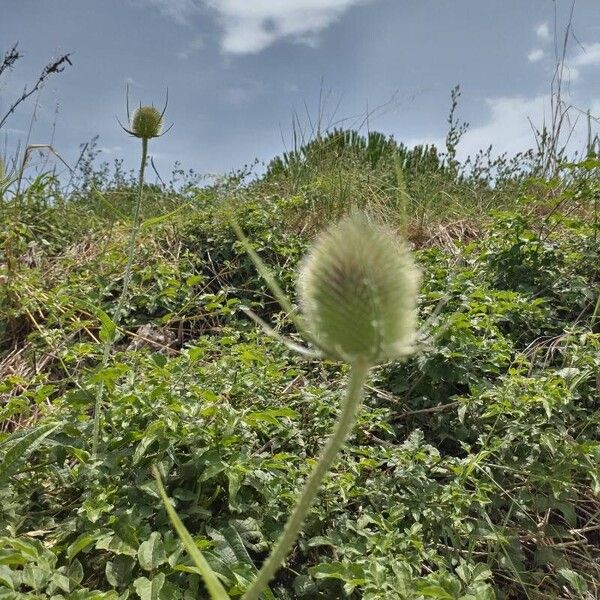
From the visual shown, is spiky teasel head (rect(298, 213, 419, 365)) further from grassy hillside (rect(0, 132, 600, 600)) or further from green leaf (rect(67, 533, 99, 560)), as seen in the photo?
green leaf (rect(67, 533, 99, 560))

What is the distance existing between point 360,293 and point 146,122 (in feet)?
4.09

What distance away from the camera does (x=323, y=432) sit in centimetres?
190

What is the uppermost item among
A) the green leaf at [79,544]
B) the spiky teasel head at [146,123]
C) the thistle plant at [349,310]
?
the spiky teasel head at [146,123]

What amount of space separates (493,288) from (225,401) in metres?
1.59

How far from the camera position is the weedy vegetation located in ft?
2.65

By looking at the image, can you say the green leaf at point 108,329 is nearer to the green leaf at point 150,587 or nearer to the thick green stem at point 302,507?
the green leaf at point 150,587

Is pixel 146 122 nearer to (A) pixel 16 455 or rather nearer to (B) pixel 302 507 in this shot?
(A) pixel 16 455

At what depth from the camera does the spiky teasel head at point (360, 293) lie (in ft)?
2.20

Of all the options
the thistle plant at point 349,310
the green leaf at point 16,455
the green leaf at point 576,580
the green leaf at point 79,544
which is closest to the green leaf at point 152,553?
the green leaf at point 79,544

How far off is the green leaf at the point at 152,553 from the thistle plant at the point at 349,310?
0.69 metres

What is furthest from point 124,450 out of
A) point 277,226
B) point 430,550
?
point 277,226

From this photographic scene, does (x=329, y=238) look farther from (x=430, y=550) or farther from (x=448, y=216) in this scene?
(x=448, y=216)

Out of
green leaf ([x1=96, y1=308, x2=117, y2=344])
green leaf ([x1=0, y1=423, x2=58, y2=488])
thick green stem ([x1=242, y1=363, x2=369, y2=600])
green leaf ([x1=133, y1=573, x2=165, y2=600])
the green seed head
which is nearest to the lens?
thick green stem ([x1=242, y1=363, x2=369, y2=600])

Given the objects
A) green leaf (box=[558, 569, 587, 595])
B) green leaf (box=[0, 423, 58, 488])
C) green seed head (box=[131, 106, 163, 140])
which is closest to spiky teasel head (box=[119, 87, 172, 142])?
green seed head (box=[131, 106, 163, 140])
